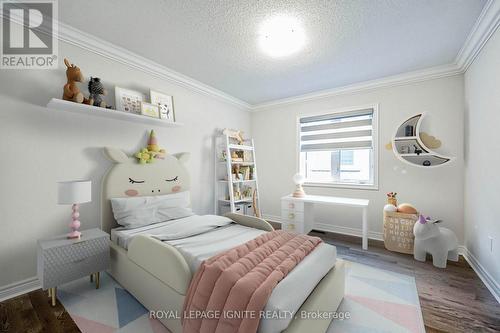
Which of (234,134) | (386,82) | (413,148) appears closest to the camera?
(413,148)

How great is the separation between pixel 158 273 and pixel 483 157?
333 cm

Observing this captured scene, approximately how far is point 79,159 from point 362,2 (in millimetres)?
3082

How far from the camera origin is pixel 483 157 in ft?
7.20

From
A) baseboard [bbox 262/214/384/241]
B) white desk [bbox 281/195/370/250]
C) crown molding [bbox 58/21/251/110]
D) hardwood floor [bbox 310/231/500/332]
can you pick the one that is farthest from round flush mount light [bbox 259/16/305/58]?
baseboard [bbox 262/214/384/241]

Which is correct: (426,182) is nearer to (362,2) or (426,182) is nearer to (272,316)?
(362,2)

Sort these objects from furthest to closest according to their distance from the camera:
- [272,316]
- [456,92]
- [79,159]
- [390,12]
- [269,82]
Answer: [269,82], [456,92], [79,159], [390,12], [272,316]

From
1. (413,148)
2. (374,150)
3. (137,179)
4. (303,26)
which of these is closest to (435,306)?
(413,148)

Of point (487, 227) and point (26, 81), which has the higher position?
point (26, 81)

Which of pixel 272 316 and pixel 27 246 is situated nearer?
pixel 272 316

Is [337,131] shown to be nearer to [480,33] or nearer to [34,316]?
[480,33]

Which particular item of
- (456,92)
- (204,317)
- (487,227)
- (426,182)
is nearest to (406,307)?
(487,227)

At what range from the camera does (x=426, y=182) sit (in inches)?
117

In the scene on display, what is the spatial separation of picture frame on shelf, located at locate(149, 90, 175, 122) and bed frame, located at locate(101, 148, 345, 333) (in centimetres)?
78

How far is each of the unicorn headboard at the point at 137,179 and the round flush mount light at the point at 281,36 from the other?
1.90 m
